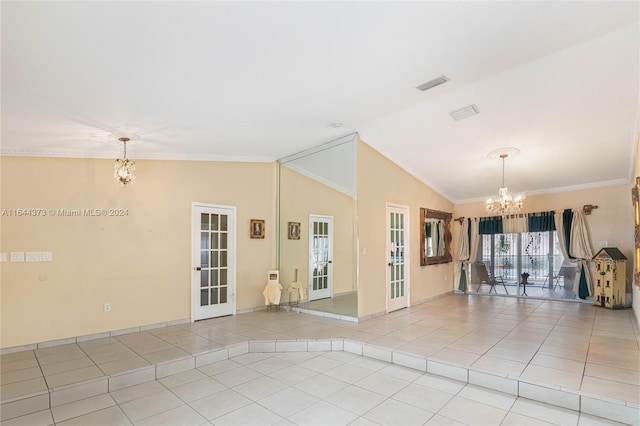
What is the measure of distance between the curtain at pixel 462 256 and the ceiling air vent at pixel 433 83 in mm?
5878

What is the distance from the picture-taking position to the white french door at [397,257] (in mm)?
6156

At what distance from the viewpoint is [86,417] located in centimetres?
279

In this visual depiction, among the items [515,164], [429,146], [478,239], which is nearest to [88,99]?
[429,146]

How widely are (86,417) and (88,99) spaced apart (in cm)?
276

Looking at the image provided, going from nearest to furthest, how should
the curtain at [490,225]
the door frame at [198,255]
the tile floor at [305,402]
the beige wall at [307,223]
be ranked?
the tile floor at [305,402], the door frame at [198,255], the beige wall at [307,223], the curtain at [490,225]

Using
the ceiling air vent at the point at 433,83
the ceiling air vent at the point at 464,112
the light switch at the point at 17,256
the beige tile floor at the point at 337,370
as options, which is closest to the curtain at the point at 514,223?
the beige tile floor at the point at 337,370

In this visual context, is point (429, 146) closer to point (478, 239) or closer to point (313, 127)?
point (313, 127)

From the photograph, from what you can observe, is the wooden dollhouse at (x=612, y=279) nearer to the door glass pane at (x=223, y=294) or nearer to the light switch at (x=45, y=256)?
the door glass pane at (x=223, y=294)

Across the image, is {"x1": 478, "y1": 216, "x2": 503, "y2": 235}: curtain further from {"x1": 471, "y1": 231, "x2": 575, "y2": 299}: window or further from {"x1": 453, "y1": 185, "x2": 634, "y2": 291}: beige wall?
{"x1": 453, "y1": 185, "x2": 634, "y2": 291}: beige wall

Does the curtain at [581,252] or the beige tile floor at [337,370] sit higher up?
the curtain at [581,252]

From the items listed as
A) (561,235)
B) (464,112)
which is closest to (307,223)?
(464,112)

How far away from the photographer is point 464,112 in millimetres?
4504

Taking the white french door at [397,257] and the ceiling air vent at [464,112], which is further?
the white french door at [397,257]

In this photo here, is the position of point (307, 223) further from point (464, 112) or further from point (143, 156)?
point (464, 112)
